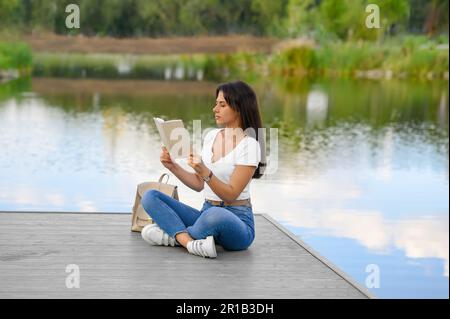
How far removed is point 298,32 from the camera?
124 ft

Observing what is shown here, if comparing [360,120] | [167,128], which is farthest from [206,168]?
[360,120]

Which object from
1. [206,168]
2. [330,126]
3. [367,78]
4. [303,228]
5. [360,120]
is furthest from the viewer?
Result: [367,78]

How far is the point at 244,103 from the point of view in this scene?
484cm

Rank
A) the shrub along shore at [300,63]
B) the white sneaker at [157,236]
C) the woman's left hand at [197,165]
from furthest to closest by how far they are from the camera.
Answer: the shrub along shore at [300,63], the white sneaker at [157,236], the woman's left hand at [197,165]

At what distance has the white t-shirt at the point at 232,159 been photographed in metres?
4.85

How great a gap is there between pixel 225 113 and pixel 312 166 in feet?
31.3

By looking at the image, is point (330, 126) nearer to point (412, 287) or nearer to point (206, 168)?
point (412, 287)

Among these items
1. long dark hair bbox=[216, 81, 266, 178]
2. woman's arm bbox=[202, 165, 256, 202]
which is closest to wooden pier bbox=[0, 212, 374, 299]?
woman's arm bbox=[202, 165, 256, 202]

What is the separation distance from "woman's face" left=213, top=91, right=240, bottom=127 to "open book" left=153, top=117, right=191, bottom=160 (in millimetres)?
242

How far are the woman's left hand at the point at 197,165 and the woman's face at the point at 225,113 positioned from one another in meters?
0.32

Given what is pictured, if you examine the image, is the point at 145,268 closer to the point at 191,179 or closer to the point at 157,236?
the point at 157,236

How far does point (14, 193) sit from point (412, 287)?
234 inches
